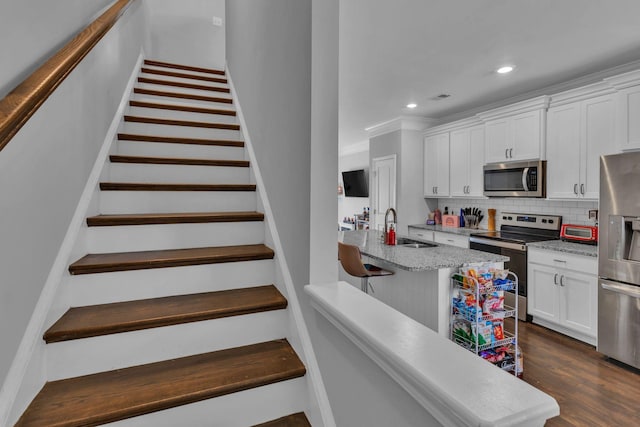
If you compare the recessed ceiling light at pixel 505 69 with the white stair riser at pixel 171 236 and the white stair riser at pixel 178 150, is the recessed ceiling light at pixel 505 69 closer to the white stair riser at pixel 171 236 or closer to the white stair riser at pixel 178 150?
the white stair riser at pixel 178 150

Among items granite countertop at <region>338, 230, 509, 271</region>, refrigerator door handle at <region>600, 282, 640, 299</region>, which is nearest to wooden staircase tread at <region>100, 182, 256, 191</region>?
granite countertop at <region>338, 230, 509, 271</region>

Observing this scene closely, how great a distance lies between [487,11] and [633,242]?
212 centimetres

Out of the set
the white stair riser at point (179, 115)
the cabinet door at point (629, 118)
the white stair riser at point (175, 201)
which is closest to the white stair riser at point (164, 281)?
the white stair riser at point (175, 201)

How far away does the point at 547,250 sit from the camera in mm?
3494

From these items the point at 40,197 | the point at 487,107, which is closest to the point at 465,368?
the point at 40,197

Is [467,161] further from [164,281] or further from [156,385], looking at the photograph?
[156,385]

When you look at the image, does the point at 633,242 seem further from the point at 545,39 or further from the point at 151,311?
the point at 151,311

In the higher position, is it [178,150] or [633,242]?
[178,150]

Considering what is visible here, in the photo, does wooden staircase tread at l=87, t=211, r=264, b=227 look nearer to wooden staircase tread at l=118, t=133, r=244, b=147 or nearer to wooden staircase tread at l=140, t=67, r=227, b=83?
wooden staircase tread at l=118, t=133, r=244, b=147

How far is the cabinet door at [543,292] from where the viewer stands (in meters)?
3.42

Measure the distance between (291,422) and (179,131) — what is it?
219 cm

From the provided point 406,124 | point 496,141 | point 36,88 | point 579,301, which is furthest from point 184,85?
point 579,301

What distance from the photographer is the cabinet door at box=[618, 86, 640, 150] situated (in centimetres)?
292

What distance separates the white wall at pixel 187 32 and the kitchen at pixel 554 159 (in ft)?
10.2
